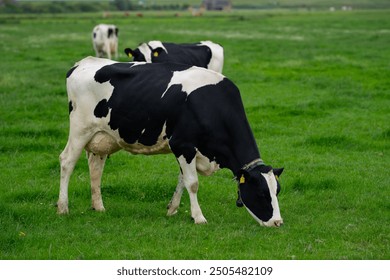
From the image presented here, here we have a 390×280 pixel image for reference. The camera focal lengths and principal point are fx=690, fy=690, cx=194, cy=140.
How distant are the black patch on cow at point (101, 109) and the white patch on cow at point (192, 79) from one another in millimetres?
847

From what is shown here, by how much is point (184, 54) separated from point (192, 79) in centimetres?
660

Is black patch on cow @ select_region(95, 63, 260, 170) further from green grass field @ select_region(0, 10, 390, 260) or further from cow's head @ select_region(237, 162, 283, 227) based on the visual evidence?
green grass field @ select_region(0, 10, 390, 260)

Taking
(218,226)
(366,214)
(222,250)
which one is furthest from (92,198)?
(366,214)

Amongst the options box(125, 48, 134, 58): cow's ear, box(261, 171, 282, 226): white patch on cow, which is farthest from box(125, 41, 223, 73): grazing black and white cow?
box(261, 171, 282, 226): white patch on cow

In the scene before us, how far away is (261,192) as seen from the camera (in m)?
8.42

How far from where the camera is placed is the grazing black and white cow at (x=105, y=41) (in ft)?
101

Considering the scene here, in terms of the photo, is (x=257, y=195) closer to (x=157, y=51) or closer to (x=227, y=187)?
(x=227, y=187)

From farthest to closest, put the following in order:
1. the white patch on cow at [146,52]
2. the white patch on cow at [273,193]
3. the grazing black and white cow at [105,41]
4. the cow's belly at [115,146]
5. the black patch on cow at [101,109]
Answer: the grazing black and white cow at [105,41] → the white patch on cow at [146,52] → the black patch on cow at [101,109] → the cow's belly at [115,146] → the white patch on cow at [273,193]

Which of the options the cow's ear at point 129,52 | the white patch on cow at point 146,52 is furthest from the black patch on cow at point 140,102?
the white patch on cow at point 146,52

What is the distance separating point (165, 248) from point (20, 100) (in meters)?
11.1

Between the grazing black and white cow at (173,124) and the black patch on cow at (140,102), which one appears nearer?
the grazing black and white cow at (173,124)

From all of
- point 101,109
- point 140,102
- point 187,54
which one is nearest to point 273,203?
point 140,102

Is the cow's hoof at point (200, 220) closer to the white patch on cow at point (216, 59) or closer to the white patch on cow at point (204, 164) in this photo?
the white patch on cow at point (204, 164)

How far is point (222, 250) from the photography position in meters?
7.70
